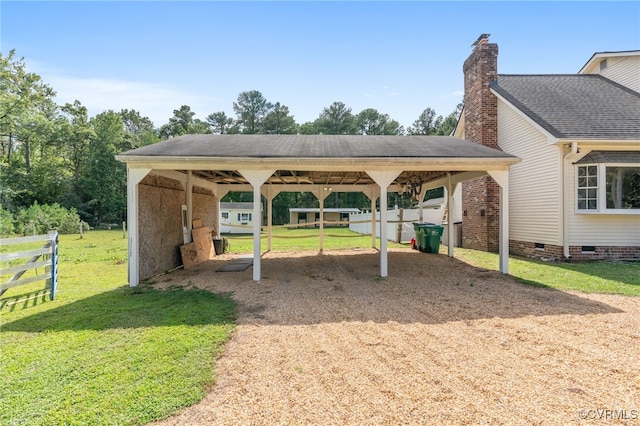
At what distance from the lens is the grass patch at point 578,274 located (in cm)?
660

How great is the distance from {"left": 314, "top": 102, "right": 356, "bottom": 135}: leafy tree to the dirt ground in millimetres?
39673

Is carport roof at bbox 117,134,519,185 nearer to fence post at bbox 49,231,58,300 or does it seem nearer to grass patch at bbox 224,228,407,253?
fence post at bbox 49,231,58,300

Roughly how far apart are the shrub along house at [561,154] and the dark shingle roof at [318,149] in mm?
3492

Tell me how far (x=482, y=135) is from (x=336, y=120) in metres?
35.1

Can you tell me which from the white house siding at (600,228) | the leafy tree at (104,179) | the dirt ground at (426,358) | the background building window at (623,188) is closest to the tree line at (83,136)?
the leafy tree at (104,179)

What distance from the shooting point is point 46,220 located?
24.0 metres

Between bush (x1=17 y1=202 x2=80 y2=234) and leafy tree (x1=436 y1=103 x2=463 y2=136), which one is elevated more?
leafy tree (x1=436 y1=103 x2=463 y2=136)

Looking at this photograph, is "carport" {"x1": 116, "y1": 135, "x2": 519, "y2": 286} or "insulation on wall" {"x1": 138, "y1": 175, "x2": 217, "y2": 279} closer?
"carport" {"x1": 116, "y1": 135, "x2": 519, "y2": 286}

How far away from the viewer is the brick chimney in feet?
38.9

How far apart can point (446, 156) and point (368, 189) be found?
6538 millimetres

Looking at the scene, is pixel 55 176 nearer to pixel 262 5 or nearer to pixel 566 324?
A: pixel 262 5

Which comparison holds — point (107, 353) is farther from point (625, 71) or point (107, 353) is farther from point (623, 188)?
point (625, 71)

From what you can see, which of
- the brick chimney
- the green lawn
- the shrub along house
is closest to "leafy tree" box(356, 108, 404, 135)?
the shrub along house

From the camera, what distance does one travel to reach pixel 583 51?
587 inches
